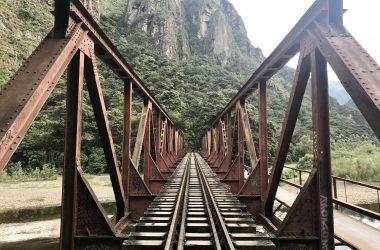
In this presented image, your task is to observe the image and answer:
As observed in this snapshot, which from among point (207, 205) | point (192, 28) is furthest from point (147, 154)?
point (192, 28)

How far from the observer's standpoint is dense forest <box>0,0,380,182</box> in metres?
28.7

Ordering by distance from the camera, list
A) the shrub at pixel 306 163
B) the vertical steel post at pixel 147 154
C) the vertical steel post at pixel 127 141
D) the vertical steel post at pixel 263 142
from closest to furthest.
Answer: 1. the vertical steel post at pixel 127 141
2. the vertical steel post at pixel 263 142
3. the vertical steel post at pixel 147 154
4. the shrub at pixel 306 163

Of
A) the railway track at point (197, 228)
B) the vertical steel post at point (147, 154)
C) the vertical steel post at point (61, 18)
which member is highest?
the vertical steel post at point (61, 18)

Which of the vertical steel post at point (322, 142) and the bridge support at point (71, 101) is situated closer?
the bridge support at point (71, 101)

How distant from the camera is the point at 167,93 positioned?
51.1 metres

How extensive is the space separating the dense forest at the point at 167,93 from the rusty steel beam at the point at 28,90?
25586 mm

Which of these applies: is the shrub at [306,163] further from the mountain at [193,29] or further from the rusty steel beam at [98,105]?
the mountain at [193,29]

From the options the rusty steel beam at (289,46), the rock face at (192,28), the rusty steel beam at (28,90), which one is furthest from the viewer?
the rock face at (192,28)

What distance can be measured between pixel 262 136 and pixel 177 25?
111202mm

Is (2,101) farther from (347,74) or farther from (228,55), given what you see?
(228,55)

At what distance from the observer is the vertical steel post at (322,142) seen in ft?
13.1

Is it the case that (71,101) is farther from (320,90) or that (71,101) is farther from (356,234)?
(356,234)

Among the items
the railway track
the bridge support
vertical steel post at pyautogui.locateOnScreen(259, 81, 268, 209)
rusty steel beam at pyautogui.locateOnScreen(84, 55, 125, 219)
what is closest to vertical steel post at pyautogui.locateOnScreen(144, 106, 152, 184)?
the railway track

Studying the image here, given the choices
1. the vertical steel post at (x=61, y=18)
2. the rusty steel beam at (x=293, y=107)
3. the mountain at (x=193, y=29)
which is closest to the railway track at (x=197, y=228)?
the rusty steel beam at (x=293, y=107)
